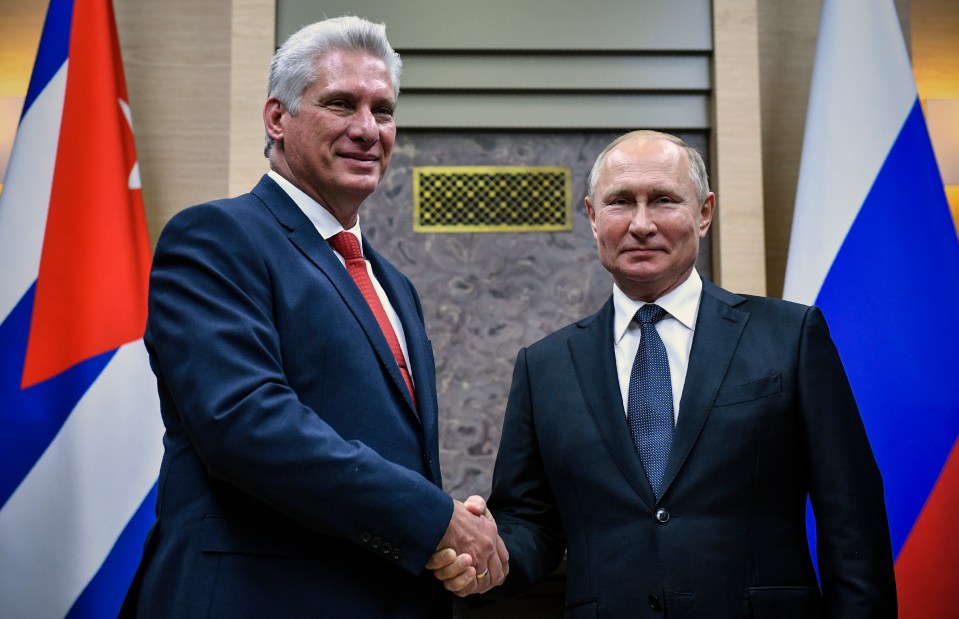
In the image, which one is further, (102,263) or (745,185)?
(745,185)

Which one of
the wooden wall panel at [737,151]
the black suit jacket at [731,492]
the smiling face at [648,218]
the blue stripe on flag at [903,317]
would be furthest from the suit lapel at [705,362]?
the wooden wall panel at [737,151]

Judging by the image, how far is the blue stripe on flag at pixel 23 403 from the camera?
2.83 meters

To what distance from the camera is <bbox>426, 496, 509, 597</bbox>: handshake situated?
1617 mm

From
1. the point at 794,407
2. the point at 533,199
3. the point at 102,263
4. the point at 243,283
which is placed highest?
the point at 533,199

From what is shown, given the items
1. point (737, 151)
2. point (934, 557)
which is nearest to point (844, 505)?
point (934, 557)

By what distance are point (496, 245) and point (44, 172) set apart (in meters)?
1.50

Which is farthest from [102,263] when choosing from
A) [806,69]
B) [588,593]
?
[806,69]

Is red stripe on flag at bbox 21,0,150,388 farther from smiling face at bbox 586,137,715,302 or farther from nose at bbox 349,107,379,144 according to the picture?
smiling face at bbox 586,137,715,302

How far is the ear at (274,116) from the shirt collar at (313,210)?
0.09m

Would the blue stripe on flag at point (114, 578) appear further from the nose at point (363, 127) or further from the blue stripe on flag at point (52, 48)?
the nose at point (363, 127)

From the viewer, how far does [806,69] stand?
3.63 meters

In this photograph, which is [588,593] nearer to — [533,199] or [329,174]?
[329,174]

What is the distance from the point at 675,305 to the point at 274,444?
94 cm

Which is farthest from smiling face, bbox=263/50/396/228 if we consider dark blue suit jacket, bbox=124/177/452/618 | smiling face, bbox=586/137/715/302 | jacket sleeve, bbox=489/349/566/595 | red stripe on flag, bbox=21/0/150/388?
red stripe on flag, bbox=21/0/150/388
